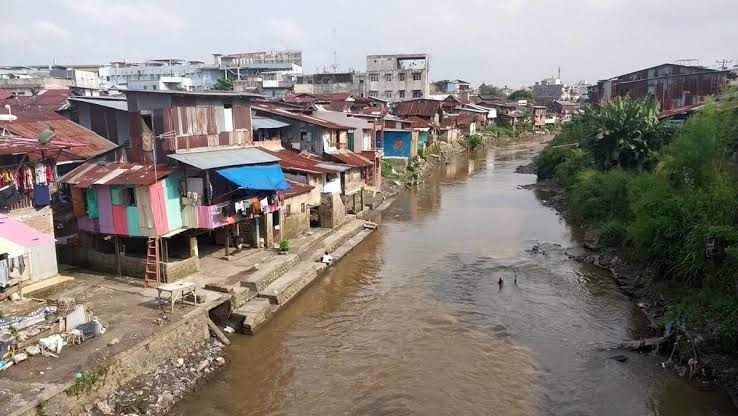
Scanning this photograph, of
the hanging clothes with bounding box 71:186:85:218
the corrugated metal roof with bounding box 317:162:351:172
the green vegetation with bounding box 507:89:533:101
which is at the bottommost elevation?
the hanging clothes with bounding box 71:186:85:218

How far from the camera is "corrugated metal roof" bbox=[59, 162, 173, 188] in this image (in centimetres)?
1639

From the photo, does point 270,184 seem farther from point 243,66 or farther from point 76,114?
point 243,66

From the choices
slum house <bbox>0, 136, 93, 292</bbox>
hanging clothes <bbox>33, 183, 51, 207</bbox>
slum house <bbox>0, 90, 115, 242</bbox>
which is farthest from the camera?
hanging clothes <bbox>33, 183, 51, 207</bbox>

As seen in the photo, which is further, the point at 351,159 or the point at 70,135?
the point at 351,159

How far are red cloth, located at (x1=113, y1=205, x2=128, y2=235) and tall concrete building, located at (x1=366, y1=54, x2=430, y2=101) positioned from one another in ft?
176

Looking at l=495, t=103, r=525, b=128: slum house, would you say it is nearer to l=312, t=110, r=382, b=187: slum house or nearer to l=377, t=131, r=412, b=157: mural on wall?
l=377, t=131, r=412, b=157: mural on wall

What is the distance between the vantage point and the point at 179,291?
14641mm

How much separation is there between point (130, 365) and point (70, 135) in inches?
475

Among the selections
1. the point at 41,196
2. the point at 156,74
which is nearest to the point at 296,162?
the point at 41,196

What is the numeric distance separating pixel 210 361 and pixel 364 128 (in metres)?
22.0

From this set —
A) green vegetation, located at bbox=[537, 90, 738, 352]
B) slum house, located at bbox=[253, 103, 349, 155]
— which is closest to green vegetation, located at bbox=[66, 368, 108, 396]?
green vegetation, located at bbox=[537, 90, 738, 352]

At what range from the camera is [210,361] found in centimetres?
1359

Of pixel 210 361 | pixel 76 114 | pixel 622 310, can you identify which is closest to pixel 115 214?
pixel 210 361

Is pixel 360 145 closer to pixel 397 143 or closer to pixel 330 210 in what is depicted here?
pixel 330 210
